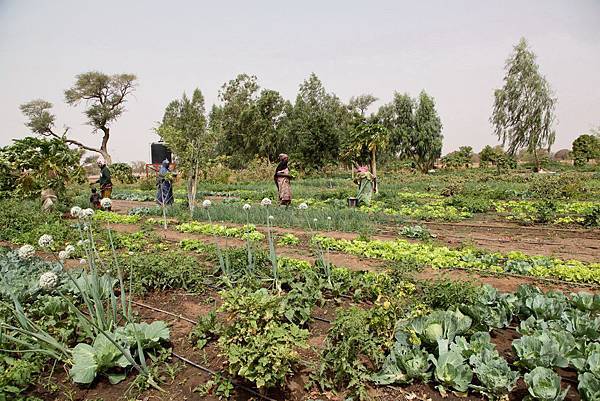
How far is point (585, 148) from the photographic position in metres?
35.8

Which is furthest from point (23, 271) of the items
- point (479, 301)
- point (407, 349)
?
point (479, 301)

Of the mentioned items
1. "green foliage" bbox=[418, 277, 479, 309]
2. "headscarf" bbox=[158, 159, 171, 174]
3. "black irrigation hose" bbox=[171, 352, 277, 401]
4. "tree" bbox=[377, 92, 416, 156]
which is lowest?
"black irrigation hose" bbox=[171, 352, 277, 401]

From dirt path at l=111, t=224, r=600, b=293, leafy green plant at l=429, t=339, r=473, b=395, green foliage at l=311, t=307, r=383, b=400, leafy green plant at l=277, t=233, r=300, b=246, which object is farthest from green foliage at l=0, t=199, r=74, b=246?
leafy green plant at l=429, t=339, r=473, b=395

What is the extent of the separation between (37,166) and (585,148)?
43.1m

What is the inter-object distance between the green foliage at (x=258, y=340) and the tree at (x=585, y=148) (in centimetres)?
4022

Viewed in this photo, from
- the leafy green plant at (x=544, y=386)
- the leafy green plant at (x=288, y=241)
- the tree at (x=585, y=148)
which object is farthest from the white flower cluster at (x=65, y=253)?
the tree at (x=585, y=148)

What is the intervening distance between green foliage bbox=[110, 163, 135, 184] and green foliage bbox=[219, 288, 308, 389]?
28345mm

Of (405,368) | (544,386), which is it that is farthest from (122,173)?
(544,386)

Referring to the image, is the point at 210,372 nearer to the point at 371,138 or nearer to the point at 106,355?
the point at 106,355

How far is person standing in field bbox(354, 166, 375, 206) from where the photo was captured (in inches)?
471

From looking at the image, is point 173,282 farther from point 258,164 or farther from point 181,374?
point 258,164

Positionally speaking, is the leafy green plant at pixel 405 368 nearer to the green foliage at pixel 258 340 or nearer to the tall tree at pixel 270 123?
the green foliage at pixel 258 340

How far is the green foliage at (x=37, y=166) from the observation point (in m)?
11.2

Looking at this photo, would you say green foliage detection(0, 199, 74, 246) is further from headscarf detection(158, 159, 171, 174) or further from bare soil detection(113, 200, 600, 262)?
bare soil detection(113, 200, 600, 262)
